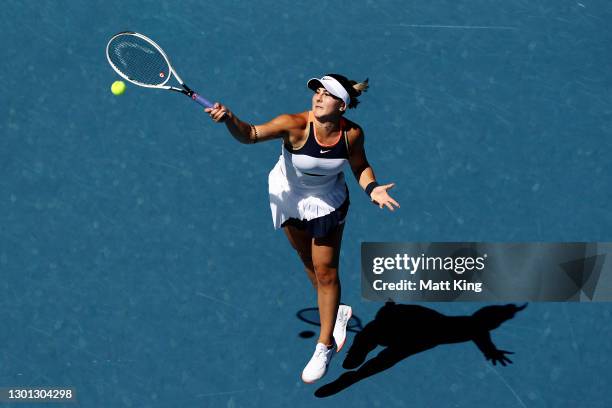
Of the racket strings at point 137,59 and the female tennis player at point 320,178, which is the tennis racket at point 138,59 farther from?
the female tennis player at point 320,178

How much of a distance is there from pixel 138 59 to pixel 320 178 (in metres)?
1.72

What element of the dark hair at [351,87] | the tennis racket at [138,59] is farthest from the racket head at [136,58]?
the dark hair at [351,87]

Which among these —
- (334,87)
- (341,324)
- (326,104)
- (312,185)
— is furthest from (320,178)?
(341,324)

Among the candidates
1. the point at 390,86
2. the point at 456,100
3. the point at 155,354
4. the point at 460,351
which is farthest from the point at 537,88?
the point at 155,354

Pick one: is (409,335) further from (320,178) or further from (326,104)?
(326,104)

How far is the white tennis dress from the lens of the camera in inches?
305

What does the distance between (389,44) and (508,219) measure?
208cm

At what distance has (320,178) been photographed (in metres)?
7.91

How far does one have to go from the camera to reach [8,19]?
1002cm

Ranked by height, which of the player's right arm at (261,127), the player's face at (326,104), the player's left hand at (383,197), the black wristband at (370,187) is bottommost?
the black wristband at (370,187)

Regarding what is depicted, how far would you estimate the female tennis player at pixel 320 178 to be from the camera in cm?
762

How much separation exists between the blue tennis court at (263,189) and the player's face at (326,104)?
6.39 feet

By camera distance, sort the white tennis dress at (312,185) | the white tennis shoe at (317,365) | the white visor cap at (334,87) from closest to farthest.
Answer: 1. the white visor cap at (334,87)
2. the white tennis dress at (312,185)
3. the white tennis shoe at (317,365)

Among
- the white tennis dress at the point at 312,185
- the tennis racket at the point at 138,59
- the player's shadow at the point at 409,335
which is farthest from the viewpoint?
the player's shadow at the point at 409,335
